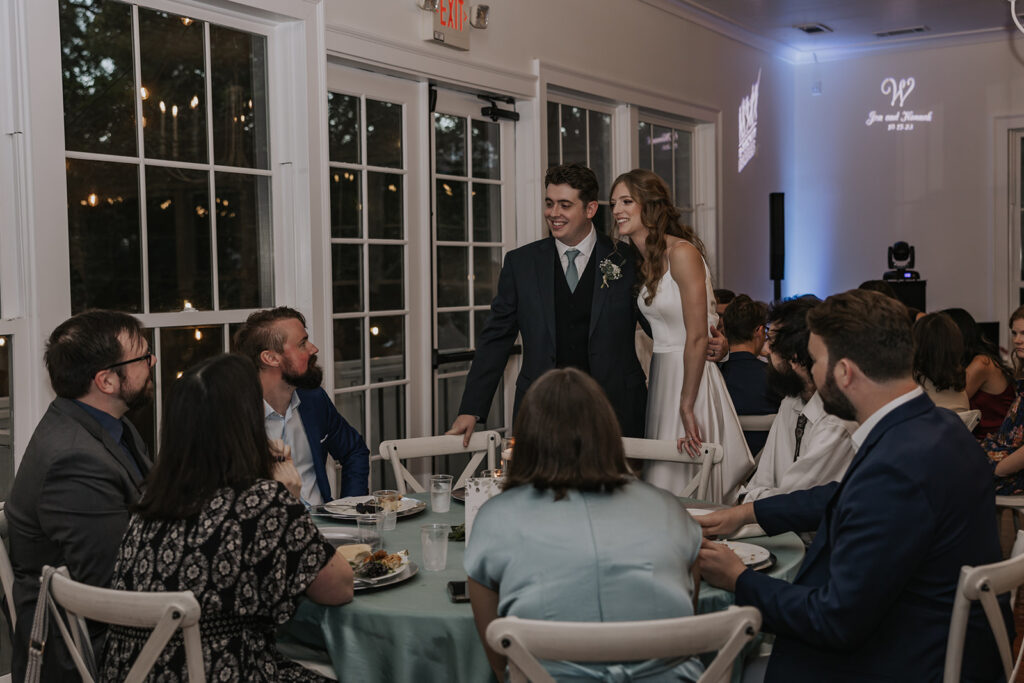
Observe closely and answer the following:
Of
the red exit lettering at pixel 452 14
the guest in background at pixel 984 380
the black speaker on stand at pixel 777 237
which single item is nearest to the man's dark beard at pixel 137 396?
the red exit lettering at pixel 452 14

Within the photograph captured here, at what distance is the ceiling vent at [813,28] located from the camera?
25.6 feet

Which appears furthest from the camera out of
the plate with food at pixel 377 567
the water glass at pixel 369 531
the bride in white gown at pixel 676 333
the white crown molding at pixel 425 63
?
the white crown molding at pixel 425 63

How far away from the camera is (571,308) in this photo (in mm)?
3924

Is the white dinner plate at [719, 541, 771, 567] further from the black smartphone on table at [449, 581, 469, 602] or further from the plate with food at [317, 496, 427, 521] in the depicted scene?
the plate with food at [317, 496, 427, 521]

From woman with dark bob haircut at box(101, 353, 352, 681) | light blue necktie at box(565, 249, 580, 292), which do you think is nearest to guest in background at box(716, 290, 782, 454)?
light blue necktie at box(565, 249, 580, 292)

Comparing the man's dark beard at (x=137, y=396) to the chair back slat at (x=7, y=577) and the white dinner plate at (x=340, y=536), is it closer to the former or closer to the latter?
the chair back slat at (x=7, y=577)

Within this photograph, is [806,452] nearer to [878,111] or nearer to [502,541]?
[502,541]

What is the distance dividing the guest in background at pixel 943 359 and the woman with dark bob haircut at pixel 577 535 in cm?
289

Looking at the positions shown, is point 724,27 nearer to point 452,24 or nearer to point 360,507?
point 452,24

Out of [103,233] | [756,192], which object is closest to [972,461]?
[103,233]

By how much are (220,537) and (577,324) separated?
2.26 meters

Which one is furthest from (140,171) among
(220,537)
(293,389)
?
(220,537)

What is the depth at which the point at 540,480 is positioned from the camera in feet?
5.85

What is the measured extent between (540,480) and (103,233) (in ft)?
7.27
